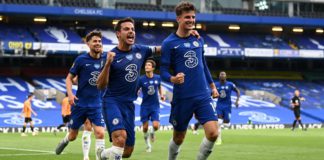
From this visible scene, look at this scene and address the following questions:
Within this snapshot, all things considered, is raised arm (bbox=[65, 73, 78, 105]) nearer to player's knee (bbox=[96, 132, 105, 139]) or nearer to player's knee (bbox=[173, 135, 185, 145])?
player's knee (bbox=[96, 132, 105, 139])

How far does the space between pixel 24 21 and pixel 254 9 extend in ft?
67.3

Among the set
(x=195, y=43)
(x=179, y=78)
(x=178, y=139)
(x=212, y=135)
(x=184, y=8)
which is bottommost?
(x=178, y=139)

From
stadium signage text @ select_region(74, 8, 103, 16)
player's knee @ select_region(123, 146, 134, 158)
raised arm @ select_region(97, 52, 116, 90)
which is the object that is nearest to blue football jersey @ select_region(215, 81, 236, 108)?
player's knee @ select_region(123, 146, 134, 158)

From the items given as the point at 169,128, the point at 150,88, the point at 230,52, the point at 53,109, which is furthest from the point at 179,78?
the point at 230,52

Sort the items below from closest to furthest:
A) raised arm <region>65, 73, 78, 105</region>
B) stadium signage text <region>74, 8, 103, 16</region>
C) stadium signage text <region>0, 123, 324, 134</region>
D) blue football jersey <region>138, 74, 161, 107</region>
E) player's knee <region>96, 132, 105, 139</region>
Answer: raised arm <region>65, 73, 78, 105</region>, player's knee <region>96, 132, 105, 139</region>, blue football jersey <region>138, 74, 161, 107</region>, stadium signage text <region>0, 123, 324, 134</region>, stadium signage text <region>74, 8, 103, 16</region>

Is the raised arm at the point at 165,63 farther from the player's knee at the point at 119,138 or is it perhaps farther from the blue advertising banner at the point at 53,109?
the blue advertising banner at the point at 53,109

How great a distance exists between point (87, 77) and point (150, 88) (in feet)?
22.7

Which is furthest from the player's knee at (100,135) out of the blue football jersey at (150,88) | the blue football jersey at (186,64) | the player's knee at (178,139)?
the blue football jersey at (150,88)

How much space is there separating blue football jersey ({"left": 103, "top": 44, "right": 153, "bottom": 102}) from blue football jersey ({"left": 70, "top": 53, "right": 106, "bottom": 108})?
360 cm

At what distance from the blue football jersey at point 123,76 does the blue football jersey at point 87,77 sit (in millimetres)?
3605

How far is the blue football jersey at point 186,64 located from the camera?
12.8m

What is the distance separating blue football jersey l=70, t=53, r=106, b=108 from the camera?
52.5ft

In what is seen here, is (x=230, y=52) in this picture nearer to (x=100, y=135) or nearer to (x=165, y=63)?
(x=100, y=135)

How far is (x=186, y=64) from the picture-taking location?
12945 mm
